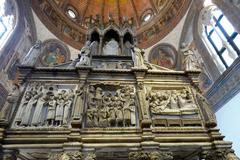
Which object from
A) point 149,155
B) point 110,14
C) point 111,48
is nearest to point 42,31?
point 110,14

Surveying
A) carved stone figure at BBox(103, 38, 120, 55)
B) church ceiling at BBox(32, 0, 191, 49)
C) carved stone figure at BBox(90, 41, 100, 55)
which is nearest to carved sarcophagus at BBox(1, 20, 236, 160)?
carved stone figure at BBox(90, 41, 100, 55)

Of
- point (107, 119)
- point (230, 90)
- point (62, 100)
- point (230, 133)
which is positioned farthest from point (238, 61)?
point (62, 100)

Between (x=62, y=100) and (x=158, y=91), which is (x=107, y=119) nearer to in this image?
(x=62, y=100)

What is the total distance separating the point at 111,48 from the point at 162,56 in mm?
7909

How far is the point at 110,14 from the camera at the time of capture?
15867 millimetres

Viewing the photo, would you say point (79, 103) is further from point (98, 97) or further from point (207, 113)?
point (207, 113)

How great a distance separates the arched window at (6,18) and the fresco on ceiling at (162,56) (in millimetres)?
9876

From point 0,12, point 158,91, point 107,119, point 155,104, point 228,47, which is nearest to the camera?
point 107,119

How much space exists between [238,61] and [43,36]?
12.7m

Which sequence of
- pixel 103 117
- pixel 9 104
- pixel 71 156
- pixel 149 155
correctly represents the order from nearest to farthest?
pixel 71 156
pixel 149 155
pixel 9 104
pixel 103 117

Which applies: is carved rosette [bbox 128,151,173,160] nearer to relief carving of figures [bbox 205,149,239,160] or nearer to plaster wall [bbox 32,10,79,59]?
relief carving of figures [bbox 205,149,239,160]

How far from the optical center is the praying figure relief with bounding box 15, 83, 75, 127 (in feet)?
22.1

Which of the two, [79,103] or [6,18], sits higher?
[6,18]

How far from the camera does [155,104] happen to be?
757 cm
